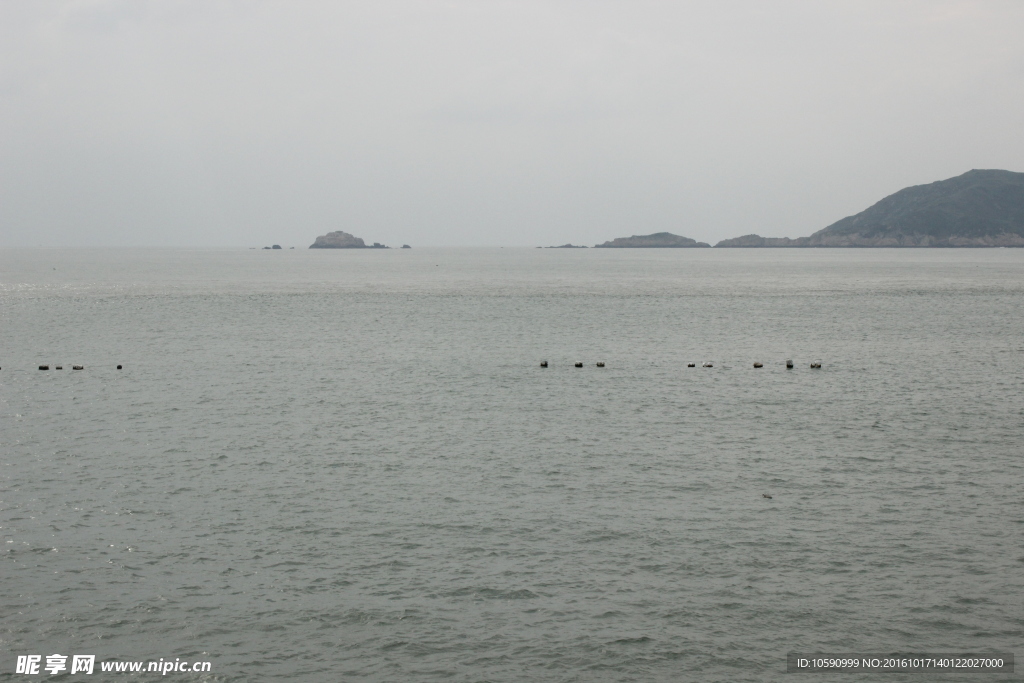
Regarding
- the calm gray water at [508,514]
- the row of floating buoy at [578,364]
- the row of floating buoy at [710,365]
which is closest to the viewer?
the calm gray water at [508,514]

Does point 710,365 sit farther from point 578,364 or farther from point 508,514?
point 508,514

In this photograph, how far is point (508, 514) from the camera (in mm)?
27797

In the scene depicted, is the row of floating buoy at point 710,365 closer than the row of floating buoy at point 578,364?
Yes

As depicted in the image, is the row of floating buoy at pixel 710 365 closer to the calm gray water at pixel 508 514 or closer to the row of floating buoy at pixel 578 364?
the row of floating buoy at pixel 578 364

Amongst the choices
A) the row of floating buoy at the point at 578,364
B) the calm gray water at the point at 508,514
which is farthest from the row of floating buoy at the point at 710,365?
the calm gray water at the point at 508,514

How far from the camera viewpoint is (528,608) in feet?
68.3

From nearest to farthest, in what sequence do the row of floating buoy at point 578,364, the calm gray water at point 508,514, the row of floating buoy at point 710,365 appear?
the calm gray water at point 508,514 < the row of floating buoy at point 710,365 < the row of floating buoy at point 578,364

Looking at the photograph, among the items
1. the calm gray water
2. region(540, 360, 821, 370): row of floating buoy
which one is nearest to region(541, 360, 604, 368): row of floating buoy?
region(540, 360, 821, 370): row of floating buoy

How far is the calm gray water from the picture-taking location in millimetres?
19328

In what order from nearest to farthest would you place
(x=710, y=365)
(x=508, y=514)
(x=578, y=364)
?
1. (x=508, y=514)
2. (x=710, y=365)
3. (x=578, y=364)

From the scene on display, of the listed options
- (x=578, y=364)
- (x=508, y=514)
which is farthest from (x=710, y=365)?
(x=508, y=514)

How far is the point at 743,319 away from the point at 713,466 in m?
69.6

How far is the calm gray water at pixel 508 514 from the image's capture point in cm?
1933

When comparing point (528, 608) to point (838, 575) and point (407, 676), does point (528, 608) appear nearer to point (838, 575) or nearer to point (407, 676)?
point (407, 676)
